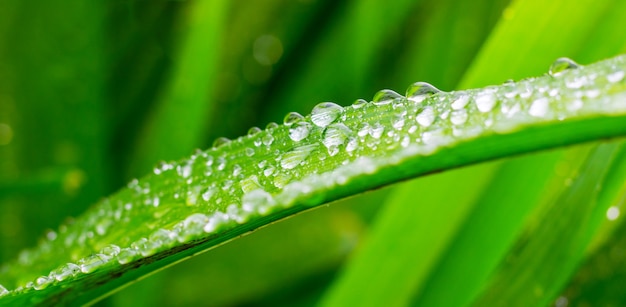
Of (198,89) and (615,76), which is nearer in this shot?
(615,76)

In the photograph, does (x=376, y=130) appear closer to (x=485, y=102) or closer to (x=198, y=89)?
(x=485, y=102)

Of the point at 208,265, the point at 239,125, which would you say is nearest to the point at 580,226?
the point at 208,265

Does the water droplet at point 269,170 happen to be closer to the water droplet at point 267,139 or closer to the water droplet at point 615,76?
the water droplet at point 267,139

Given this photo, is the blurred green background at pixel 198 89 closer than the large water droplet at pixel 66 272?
No

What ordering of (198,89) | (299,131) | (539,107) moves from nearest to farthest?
(539,107) → (299,131) → (198,89)

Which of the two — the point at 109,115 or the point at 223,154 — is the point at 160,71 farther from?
the point at 223,154

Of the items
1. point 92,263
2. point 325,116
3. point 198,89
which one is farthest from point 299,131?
point 198,89

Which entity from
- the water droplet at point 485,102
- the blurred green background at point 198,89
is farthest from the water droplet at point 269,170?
the blurred green background at point 198,89
